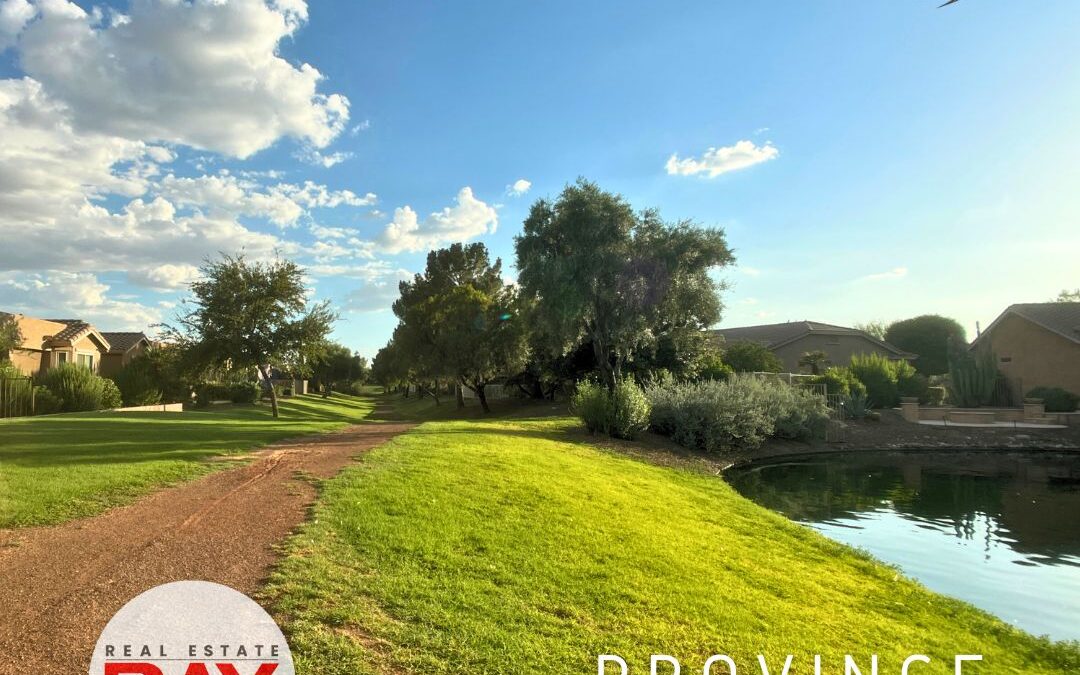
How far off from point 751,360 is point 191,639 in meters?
36.2

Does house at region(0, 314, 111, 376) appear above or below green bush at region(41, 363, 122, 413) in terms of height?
above

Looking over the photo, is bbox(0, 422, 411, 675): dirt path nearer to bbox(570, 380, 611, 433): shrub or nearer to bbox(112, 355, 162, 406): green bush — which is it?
bbox(570, 380, 611, 433): shrub

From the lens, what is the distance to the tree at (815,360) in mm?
44938

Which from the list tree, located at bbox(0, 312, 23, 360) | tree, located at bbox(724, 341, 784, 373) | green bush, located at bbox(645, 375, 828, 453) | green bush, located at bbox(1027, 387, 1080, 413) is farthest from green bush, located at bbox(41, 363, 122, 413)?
green bush, located at bbox(1027, 387, 1080, 413)

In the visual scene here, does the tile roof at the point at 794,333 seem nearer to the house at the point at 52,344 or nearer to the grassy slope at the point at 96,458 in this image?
the grassy slope at the point at 96,458

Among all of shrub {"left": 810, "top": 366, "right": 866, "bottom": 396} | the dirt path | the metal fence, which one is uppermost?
shrub {"left": 810, "top": 366, "right": 866, "bottom": 396}

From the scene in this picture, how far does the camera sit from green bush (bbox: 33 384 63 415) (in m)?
24.7

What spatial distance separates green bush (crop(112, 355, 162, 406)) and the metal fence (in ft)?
19.7

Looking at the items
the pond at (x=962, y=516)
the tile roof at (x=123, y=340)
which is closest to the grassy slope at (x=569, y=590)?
the pond at (x=962, y=516)

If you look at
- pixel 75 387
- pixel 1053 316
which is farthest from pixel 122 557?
pixel 1053 316

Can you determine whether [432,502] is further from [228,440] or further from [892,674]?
[228,440]

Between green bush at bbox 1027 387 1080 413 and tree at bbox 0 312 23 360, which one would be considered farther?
green bush at bbox 1027 387 1080 413

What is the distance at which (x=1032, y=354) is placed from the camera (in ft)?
124

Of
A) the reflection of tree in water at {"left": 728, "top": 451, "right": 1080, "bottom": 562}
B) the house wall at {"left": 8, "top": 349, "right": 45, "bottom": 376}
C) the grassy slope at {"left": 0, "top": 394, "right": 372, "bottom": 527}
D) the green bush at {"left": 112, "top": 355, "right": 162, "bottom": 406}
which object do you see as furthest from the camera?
the house wall at {"left": 8, "top": 349, "right": 45, "bottom": 376}
